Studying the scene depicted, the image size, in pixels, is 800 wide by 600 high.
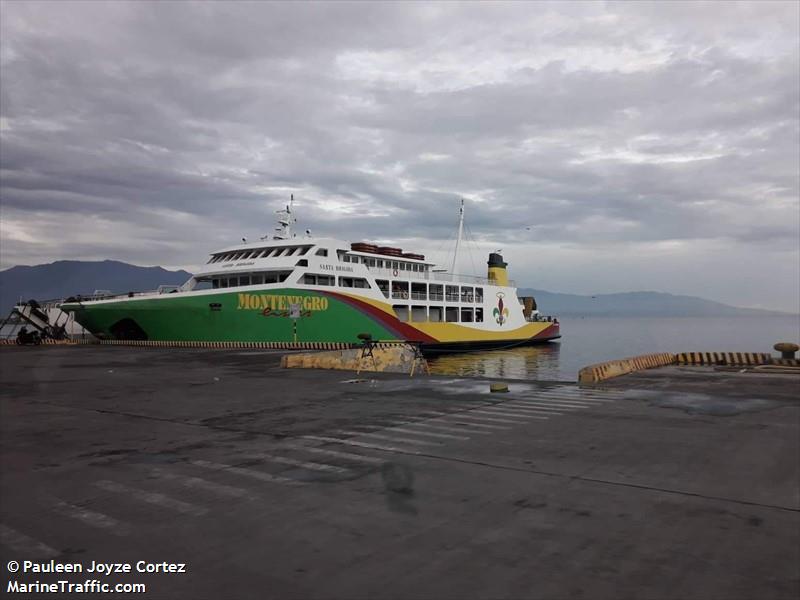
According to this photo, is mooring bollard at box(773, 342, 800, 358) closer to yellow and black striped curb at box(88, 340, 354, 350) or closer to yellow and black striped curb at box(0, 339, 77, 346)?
yellow and black striped curb at box(88, 340, 354, 350)

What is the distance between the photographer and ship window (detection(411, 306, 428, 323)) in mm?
46097

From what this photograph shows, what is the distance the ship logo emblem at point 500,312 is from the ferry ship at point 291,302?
6.39 metres

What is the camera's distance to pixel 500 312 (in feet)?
181

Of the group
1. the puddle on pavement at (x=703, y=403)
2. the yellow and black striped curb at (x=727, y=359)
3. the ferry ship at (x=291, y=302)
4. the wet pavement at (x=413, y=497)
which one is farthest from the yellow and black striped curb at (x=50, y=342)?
the yellow and black striped curb at (x=727, y=359)

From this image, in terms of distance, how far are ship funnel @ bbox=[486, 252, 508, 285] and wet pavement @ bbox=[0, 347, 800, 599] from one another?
42.9 meters

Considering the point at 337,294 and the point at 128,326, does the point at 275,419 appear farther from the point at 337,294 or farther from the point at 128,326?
the point at 128,326

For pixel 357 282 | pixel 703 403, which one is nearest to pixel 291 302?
pixel 357 282

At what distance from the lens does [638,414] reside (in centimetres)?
1211

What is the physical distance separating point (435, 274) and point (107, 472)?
4458 cm

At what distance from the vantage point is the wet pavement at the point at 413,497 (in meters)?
4.42

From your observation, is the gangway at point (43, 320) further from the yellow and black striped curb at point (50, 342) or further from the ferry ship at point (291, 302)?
the ferry ship at point (291, 302)

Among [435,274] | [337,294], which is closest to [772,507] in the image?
[337,294]

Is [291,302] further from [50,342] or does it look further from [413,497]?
[413,497]

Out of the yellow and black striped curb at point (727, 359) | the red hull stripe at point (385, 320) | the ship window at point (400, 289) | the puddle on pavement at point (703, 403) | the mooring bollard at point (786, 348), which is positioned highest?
the ship window at point (400, 289)
